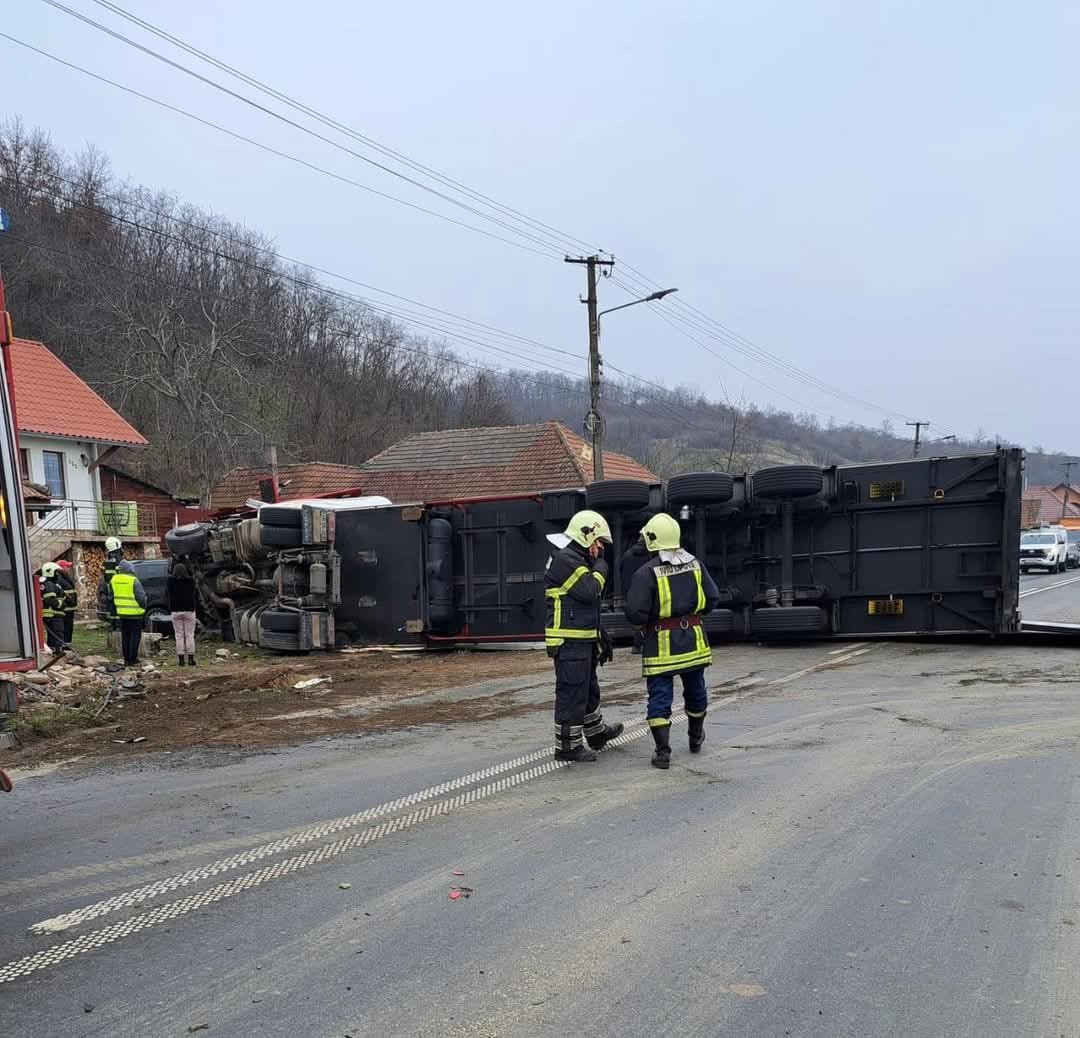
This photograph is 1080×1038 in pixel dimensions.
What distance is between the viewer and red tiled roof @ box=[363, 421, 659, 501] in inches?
1090

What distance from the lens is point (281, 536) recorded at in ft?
42.6

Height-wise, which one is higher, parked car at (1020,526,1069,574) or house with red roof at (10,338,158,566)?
house with red roof at (10,338,158,566)

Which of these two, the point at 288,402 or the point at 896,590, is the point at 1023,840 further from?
the point at 288,402

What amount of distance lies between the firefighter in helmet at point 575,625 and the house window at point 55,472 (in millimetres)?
28640

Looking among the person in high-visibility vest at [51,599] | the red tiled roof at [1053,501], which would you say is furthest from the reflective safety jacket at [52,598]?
the red tiled roof at [1053,501]

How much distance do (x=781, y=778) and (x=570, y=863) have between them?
6.18ft

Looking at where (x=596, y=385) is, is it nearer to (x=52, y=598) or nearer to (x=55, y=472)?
(x=52, y=598)

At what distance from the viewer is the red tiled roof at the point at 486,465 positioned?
90.8ft

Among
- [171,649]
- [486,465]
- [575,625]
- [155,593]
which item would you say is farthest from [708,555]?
[486,465]

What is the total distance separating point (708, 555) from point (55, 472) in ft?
84.8

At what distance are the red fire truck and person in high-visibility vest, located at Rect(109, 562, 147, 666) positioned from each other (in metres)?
8.25

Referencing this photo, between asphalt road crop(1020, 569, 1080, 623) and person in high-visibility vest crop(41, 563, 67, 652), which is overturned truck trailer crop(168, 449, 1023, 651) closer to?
person in high-visibility vest crop(41, 563, 67, 652)

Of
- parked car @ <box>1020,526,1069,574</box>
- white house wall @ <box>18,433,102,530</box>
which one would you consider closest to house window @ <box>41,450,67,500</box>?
white house wall @ <box>18,433,102,530</box>

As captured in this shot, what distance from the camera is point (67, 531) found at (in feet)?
84.2
